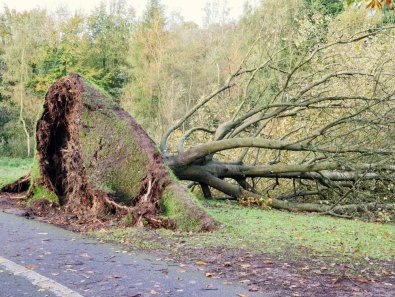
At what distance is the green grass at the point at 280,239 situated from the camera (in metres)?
6.30

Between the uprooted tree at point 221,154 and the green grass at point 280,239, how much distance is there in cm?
53

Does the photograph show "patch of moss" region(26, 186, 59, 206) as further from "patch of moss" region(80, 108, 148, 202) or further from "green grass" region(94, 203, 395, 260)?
"green grass" region(94, 203, 395, 260)

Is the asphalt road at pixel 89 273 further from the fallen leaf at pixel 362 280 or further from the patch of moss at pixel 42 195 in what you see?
the patch of moss at pixel 42 195

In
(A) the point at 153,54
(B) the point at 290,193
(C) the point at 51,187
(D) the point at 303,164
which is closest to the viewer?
(C) the point at 51,187

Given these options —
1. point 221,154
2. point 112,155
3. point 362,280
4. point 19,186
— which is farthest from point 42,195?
point 362,280

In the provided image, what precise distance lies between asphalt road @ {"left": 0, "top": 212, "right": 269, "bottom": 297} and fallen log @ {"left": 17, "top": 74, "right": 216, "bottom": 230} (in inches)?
68.6

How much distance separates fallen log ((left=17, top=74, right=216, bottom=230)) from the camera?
805cm

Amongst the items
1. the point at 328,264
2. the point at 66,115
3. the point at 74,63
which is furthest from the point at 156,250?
the point at 74,63

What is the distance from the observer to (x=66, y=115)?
10.7 meters

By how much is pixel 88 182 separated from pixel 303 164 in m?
5.34

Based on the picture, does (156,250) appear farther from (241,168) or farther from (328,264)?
(241,168)

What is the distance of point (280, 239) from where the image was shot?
7.04 meters

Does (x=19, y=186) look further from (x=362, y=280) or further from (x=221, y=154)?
(x=362, y=280)

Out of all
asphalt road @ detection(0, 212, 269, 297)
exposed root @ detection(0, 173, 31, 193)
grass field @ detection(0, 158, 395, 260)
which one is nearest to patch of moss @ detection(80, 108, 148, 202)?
grass field @ detection(0, 158, 395, 260)
